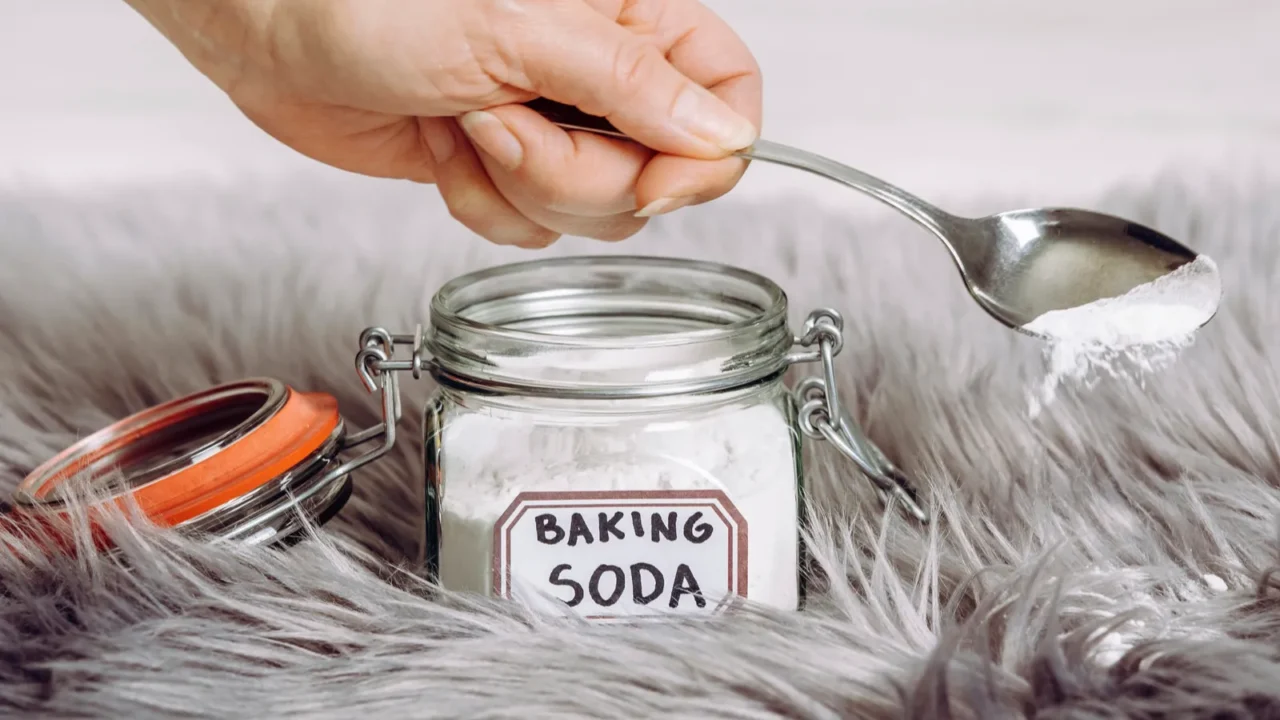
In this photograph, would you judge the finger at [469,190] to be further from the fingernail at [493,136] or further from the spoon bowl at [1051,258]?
the spoon bowl at [1051,258]

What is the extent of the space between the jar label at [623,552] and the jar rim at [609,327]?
50 millimetres

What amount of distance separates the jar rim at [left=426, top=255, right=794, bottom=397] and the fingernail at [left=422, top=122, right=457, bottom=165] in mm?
121

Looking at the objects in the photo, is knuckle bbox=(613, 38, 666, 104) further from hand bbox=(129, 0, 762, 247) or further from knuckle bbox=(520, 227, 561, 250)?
knuckle bbox=(520, 227, 561, 250)

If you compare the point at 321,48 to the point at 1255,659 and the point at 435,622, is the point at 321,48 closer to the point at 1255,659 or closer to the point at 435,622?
the point at 435,622

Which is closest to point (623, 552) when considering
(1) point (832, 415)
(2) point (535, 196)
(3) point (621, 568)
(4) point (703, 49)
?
(3) point (621, 568)

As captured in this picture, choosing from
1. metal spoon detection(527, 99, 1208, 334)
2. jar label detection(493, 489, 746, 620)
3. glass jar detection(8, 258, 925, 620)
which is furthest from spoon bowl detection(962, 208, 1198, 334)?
jar label detection(493, 489, 746, 620)

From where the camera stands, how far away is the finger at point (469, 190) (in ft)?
2.52

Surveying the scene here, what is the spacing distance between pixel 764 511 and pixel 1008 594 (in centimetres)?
11

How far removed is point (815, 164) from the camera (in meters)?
0.64

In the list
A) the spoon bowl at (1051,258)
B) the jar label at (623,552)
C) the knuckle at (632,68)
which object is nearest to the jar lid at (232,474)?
the jar label at (623,552)

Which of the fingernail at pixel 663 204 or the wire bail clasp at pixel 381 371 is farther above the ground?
the fingernail at pixel 663 204

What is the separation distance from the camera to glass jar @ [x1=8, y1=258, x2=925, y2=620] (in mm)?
547

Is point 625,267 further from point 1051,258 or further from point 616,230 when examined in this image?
point 1051,258

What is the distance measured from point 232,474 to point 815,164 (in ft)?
1.05
